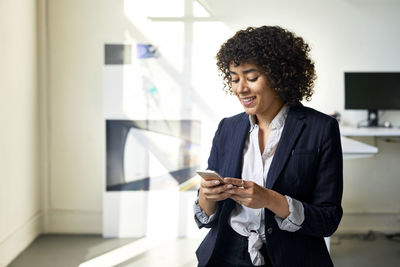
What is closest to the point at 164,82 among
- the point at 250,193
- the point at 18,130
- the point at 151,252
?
the point at 18,130

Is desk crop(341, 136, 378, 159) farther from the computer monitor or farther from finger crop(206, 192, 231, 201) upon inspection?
finger crop(206, 192, 231, 201)

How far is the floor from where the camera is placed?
3.53 meters

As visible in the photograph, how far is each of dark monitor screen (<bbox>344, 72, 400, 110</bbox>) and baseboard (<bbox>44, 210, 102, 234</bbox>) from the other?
2680 millimetres

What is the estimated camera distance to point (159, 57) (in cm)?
421

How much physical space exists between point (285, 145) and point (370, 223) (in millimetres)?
3494

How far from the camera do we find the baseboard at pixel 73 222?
4.35 metres

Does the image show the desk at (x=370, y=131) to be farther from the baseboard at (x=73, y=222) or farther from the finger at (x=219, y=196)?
the finger at (x=219, y=196)

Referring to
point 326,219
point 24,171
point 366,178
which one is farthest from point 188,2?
point 326,219

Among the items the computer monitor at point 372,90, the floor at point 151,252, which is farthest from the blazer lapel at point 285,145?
the computer monitor at point 372,90

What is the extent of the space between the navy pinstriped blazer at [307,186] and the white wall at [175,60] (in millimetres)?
2914

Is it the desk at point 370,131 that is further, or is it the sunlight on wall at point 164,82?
the sunlight on wall at point 164,82

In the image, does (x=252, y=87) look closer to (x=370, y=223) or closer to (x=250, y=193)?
(x=250, y=193)

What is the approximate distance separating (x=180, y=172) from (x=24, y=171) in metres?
1.41

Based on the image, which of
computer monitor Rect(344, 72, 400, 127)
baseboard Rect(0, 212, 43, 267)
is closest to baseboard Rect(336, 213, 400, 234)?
computer monitor Rect(344, 72, 400, 127)
